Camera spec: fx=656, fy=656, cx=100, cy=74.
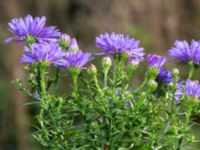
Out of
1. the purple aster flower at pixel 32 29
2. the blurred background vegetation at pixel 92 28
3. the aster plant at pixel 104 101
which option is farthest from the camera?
the blurred background vegetation at pixel 92 28

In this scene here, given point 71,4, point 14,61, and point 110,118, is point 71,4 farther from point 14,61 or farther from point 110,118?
point 110,118

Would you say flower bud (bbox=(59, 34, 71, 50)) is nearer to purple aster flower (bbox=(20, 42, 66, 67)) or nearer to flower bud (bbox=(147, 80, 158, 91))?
purple aster flower (bbox=(20, 42, 66, 67))

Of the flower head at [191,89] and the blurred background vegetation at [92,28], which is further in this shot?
the blurred background vegetation at [92,28]

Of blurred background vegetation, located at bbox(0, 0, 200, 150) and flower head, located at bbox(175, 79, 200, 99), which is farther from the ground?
blurred background vegetation, located at bbox(0, 0, 200, 150)

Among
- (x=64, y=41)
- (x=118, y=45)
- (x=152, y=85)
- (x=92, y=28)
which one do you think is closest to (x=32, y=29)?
(x=64, y=41)

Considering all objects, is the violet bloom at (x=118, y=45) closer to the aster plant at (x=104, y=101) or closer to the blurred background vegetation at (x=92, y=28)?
the aster plant at (x=104, y=101)

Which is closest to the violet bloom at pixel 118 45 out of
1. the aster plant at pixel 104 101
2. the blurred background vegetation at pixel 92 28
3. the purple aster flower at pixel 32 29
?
the aster plant at pixel 104 101

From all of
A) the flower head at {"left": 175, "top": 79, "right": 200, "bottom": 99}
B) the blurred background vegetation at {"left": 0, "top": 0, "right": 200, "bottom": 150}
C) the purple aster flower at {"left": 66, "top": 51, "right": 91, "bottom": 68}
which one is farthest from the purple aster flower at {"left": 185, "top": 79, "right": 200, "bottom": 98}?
the blurred background vegetation at {"left": 0, "top": 0, "right": 200, "bottom": 150}
